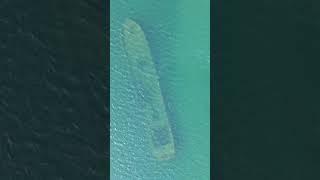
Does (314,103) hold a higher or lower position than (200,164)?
higher
